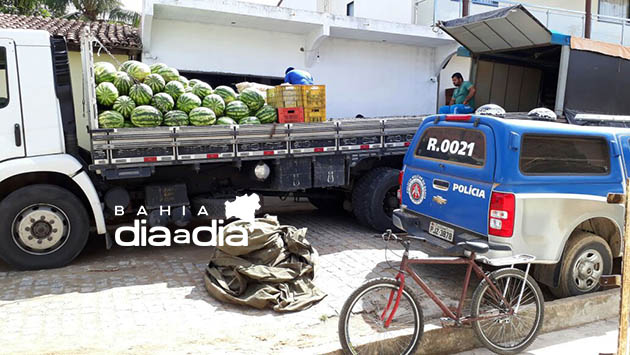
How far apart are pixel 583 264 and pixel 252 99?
4564mm

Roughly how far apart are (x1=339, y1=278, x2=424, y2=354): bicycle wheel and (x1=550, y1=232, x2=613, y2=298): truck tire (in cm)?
201

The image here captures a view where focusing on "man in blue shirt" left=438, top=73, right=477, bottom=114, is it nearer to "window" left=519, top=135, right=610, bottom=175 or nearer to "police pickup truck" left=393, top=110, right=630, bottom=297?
"police pickup truck" left=393, top=110, right=630, bottom=297

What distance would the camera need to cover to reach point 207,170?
6.55m

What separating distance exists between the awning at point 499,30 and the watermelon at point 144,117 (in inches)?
236

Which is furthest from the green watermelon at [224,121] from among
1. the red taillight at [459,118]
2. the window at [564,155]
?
the window at [564,155]

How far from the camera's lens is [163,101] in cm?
610

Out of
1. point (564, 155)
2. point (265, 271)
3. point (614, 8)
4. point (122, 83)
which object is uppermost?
point (614, 8)

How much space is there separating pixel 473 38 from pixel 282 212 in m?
5.24

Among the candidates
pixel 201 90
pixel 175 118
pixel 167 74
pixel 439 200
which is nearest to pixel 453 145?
pixel 439 200

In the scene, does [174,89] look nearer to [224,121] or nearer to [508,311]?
[224,121]

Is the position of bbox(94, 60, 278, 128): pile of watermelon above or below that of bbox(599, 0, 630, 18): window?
below

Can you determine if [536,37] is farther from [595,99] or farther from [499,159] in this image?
[499,159]

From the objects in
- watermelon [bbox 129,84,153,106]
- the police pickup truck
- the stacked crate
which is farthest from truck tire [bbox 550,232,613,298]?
watermelon [bbox 129,84,153,106]

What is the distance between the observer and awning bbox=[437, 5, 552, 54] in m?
8.19
